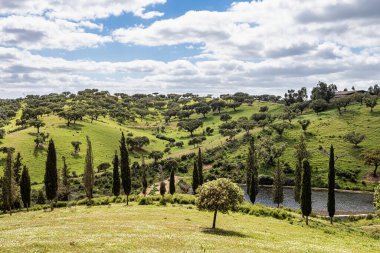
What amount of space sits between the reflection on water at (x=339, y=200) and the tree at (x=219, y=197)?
70.7m

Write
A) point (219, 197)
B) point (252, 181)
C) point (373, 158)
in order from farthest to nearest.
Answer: point (373, 158)
point (252, 181)
point (219, 197)

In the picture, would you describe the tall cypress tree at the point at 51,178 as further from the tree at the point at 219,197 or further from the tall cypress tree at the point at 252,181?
the tall cypress tree at the point at 252,181

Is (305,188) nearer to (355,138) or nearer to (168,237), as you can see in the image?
(168,237)

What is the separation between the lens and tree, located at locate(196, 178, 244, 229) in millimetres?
54000

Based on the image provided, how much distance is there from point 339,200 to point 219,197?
3528 inches

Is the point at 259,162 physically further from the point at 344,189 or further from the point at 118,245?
the point at 118,245

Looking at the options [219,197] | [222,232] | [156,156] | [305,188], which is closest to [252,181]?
[305,188]

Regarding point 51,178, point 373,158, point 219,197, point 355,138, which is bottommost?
point 373,158

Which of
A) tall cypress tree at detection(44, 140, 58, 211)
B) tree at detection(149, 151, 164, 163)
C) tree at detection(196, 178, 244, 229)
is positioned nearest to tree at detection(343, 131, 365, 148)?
tree at detection(149, 151, 164, 163)

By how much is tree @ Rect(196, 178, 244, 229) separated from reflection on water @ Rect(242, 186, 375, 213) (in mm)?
70732

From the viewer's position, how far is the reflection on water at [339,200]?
386 ft

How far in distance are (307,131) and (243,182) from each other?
56.4 m

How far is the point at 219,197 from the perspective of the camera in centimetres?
5403

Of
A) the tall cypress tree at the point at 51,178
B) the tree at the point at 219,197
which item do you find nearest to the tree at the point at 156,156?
the tall cypress tree at the point at 51,178
